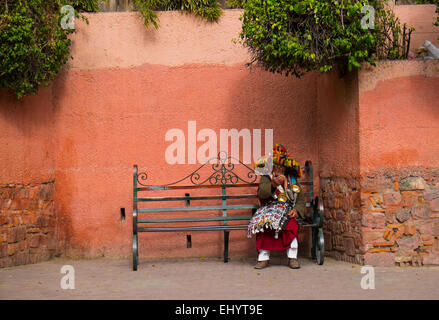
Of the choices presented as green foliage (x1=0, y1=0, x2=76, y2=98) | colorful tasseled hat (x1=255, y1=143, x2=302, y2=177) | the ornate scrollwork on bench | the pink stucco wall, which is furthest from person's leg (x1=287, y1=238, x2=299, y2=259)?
green foliage (x1=0, y1=0, x2=76, y2=98)

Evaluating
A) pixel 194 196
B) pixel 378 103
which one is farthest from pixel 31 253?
pixel 378 103

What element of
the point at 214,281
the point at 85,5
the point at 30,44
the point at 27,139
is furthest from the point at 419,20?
the point at 27,139

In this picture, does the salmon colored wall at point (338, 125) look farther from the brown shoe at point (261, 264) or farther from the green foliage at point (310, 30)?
the brown shoe at point (261, 264)

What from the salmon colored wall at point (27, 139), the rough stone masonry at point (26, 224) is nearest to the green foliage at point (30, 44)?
the salmon colored wall at point (27, 139)

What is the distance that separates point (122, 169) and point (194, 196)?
97 cm

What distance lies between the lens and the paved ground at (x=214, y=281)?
5039mm

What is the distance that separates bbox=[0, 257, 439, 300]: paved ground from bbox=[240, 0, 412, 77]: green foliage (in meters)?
2.18

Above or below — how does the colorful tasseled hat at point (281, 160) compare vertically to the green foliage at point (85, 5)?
below

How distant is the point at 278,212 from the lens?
248 inches

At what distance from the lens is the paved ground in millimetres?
5039

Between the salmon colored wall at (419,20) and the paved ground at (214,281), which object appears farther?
the salmon colored wall at (419,20)

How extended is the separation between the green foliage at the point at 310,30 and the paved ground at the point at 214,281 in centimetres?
218

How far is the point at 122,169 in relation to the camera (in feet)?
23.8

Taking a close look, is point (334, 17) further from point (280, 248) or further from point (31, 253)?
point (31, 253)
